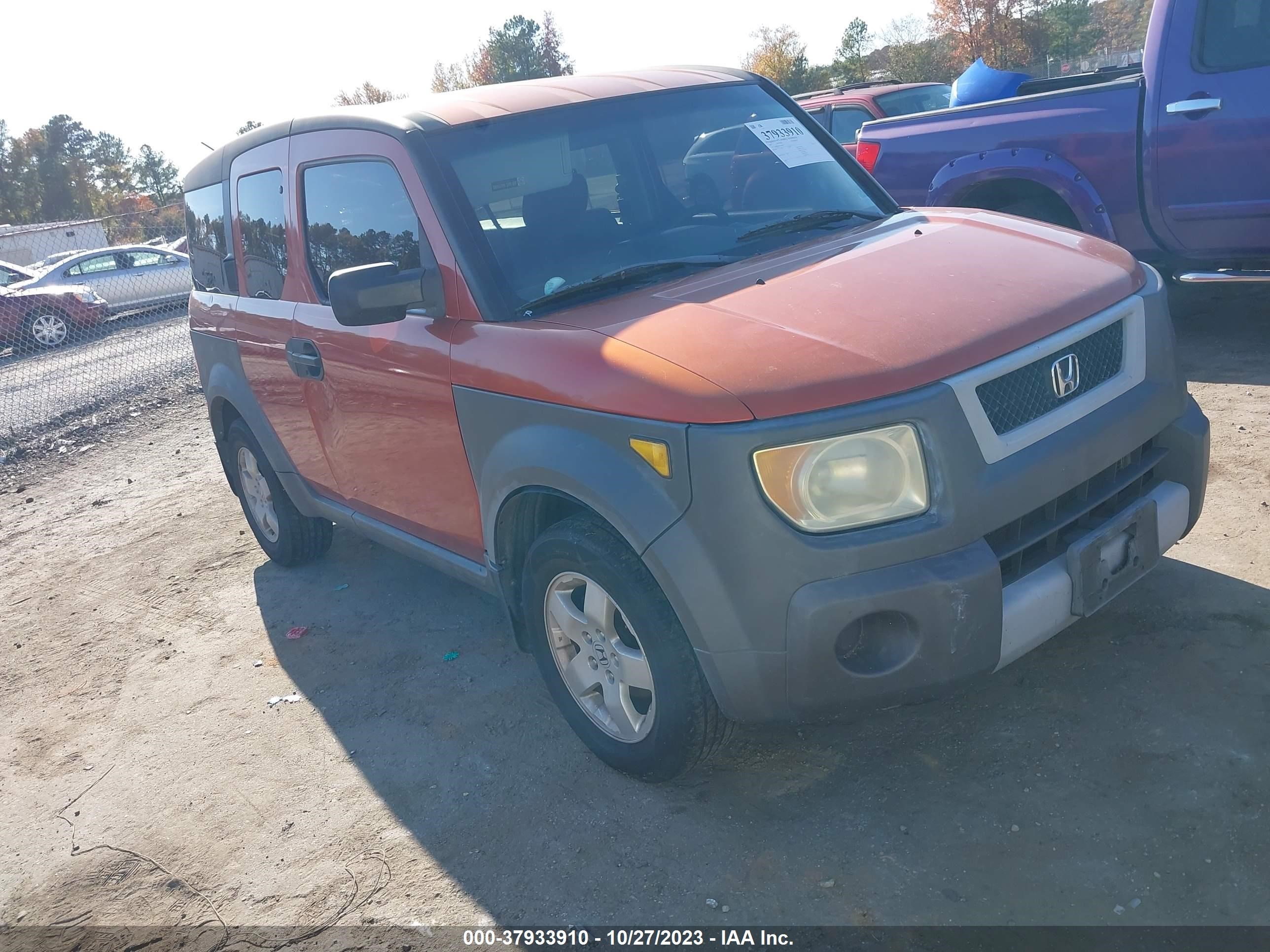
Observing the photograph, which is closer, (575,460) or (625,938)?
(625,938)

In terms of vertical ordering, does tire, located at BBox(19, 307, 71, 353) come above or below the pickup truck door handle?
below

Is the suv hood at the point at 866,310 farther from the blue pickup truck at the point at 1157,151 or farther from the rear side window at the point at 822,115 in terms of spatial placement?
the rear side window at the point at 822,115

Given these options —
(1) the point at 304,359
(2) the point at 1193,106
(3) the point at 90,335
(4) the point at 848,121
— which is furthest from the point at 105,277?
(2) the point at 1193,106

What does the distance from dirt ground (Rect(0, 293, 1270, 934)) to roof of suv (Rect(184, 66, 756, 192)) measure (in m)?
2.03

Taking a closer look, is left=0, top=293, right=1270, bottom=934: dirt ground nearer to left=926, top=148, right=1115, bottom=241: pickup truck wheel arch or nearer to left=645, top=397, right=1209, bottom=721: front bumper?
left=645, top=397, right=1209, bottom=721: front bumper

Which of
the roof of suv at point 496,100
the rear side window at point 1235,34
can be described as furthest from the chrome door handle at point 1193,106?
the roof of suv at point 496,100

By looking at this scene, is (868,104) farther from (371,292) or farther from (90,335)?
(90,335)

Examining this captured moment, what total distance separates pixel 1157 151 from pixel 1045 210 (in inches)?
31.7

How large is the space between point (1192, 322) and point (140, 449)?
8.15 meters

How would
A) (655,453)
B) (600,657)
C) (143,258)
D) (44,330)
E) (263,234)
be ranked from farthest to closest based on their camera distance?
(143,258) → (44,330) → (263,234) → (600,657) → (655,453)

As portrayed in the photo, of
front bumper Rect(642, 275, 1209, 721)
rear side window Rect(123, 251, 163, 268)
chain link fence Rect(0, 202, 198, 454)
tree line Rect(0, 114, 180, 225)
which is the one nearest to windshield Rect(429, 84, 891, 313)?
front bumper Rect(642, 275, 1209, 721)

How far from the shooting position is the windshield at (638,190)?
3283mm

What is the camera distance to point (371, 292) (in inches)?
122

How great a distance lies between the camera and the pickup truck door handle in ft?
13.3
